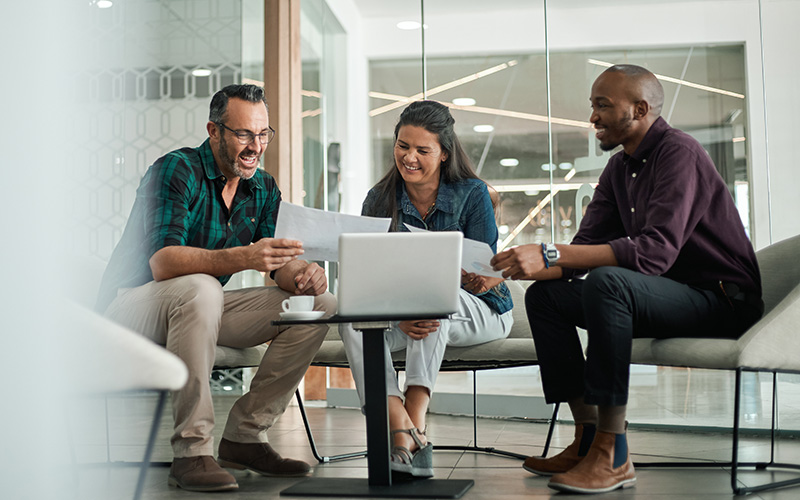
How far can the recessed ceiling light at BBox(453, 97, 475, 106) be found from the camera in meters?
4.04

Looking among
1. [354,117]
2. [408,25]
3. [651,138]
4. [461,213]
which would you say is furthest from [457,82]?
[651,138]

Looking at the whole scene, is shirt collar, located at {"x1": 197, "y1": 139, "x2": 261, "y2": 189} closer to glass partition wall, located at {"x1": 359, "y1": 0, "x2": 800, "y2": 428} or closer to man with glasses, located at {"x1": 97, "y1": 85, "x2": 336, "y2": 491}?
man with glasses, located at {"x1": 97, "y1": 85, "x2": 336, "y2": 491}

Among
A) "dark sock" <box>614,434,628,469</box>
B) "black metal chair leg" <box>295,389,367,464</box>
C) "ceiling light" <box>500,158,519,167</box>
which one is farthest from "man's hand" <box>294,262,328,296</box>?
"ceiling light" <box>500,158,519,167</box>

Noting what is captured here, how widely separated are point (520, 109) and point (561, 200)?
0.50 metres

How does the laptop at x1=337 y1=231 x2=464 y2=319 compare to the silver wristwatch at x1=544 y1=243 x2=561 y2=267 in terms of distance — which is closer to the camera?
the laptop at x1=337 y1=231 x2=464 y2=319

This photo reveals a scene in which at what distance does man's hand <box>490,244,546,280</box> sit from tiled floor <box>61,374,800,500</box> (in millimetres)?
553

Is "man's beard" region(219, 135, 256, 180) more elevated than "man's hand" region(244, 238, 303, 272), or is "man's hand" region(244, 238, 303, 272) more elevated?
"man's beard" region(219, 135, 256, 180)

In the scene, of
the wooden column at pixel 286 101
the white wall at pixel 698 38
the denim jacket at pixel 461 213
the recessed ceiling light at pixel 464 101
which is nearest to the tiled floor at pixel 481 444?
the denim jacket at pixel 461 213

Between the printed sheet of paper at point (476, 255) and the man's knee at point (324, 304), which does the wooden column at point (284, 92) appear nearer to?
the man's knee at point (324, 304)

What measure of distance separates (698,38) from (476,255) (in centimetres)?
204

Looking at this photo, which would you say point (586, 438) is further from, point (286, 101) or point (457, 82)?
point (286, 101)

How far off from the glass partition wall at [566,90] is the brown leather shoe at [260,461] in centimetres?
Result: 98

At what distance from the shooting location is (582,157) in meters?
3.72

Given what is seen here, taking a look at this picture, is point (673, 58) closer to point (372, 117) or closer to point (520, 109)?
point (520, 109)
